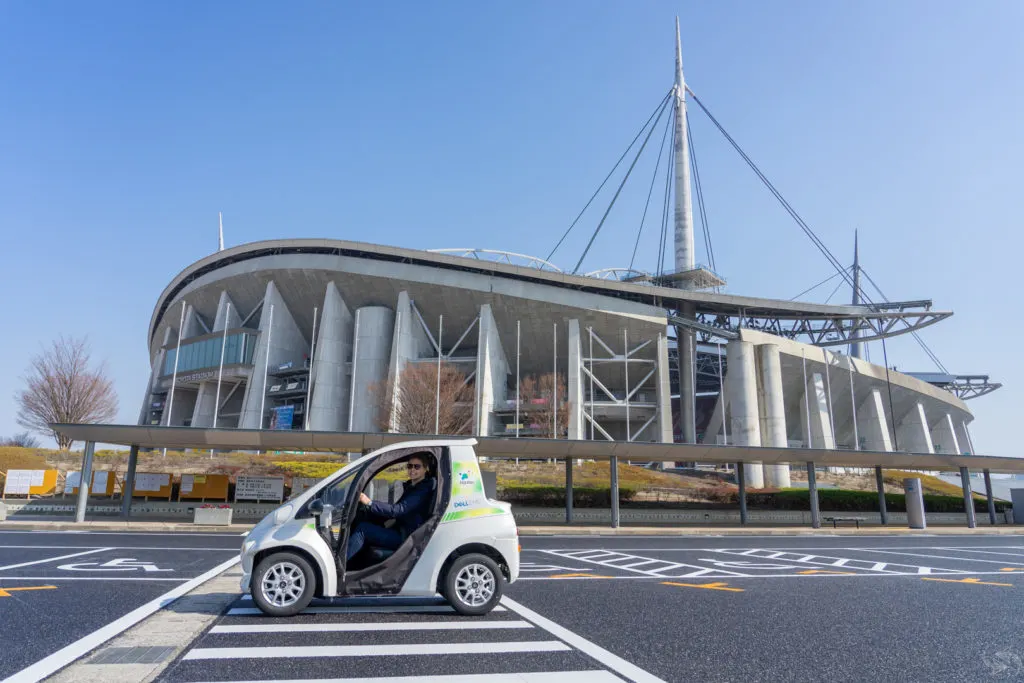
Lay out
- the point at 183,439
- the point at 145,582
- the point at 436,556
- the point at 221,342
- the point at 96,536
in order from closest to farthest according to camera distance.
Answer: the point at 436,556
the point at 145,582
the point at 96,536
the point at 183,439
the point at 221,342

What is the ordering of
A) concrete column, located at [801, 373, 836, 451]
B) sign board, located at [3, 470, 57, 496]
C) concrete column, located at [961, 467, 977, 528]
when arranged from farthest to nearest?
1. concrete column, located at [801, 373, 836, 451]
2. sign board, located at [3, 470, 57, 496]
3. concrete column, located at [961, 467, 977, 528]

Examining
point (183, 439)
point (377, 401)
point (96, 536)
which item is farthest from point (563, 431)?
point (96, 536)

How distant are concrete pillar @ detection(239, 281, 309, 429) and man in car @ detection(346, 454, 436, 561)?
4820 cm

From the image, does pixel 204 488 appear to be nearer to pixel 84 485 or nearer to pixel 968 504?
pixel 84 485

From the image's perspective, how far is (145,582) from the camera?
8.95 meters

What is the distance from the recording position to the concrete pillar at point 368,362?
50438 millimetres

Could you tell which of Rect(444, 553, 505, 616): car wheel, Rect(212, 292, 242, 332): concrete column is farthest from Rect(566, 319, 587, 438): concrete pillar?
Rect(444, 553, 505, 616): car wheel

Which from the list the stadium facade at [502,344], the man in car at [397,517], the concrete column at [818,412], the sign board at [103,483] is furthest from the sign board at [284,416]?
the man in car at [397,517]

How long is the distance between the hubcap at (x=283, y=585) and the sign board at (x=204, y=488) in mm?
23198

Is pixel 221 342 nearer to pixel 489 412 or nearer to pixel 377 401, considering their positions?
pixel 377 401

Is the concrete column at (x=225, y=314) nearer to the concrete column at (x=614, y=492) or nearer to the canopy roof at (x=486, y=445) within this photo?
the canopy roof at (x=486, y=445)

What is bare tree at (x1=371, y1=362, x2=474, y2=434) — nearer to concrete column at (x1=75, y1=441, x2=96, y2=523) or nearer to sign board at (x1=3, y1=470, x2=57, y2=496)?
sign board at (x1=3, y1=470, x2=57, y2=496)

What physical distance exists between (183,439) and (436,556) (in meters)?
18.5

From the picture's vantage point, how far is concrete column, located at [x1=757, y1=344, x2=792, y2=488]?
49.1 meters
